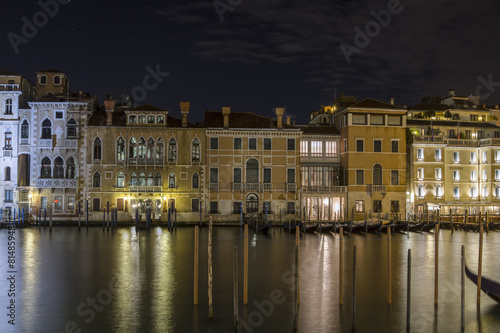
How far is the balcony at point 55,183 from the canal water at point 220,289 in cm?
1053

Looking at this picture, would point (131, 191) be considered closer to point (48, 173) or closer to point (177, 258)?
point (48, 173)

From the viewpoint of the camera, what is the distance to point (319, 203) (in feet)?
141

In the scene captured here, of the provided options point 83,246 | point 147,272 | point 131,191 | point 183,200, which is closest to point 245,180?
point 183,200

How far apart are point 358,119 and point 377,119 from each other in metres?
1.69

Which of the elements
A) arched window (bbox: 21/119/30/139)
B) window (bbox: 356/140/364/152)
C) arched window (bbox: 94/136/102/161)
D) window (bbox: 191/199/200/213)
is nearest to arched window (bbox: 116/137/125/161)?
arched window (bbox: 94/136/102/161)

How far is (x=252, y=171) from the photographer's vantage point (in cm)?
4209

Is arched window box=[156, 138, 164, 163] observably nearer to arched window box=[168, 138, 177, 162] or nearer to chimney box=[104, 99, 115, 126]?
arched window box=[168, 138, 177, 162]

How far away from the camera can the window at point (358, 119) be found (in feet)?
142

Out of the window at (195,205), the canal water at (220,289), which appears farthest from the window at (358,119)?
the canal water at (220,289)

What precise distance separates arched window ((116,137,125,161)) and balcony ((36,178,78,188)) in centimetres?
374

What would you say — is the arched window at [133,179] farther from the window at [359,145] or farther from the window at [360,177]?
the window at [359,145]

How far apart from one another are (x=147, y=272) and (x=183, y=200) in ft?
68.7

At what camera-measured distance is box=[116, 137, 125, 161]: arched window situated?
134 ft

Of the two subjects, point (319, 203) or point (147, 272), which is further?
point (319, 203)
